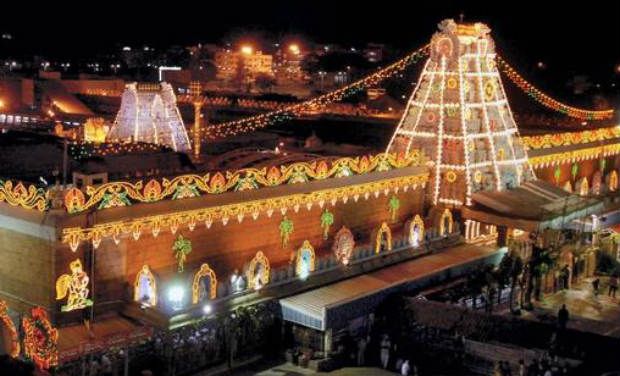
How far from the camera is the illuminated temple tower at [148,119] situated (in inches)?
1515

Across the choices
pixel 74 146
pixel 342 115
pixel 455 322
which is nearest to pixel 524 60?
pixel 342 115

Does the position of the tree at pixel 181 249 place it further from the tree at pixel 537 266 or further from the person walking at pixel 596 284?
the person walking at pixel 596 284

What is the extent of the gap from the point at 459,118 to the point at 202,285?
13020 mm

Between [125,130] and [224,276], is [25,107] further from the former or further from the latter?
[224,276]

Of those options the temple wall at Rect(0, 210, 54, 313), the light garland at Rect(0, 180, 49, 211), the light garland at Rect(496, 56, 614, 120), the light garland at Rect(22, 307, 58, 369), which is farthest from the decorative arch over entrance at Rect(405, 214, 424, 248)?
the light garland at Rect(22, 307, 58, 369)

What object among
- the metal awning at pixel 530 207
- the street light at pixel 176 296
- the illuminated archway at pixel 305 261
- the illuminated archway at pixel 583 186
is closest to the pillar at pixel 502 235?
the metal awning at pixel 530 207

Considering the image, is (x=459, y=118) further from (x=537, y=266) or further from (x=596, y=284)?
(x=596, y=284)

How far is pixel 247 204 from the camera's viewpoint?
832 inches

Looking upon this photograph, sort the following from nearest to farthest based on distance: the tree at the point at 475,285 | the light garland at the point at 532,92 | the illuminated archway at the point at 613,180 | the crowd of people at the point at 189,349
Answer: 1. the crowd of people at the point at 189,349
2. the tree at the point at 475,285
3. the light garland at the point at 532,92
4. the illuminated archway at the point at 613,180

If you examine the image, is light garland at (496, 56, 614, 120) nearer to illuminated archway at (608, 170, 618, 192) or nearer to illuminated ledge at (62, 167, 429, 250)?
illuminated archway at (608, 170, 618, 192)

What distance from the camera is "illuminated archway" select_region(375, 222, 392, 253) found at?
80.8 ft

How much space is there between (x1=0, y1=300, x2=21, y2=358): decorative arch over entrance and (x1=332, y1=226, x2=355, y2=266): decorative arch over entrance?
9117 millimetres

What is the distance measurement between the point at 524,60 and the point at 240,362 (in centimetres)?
6623

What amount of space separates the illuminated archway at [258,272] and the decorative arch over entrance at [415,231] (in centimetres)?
658
